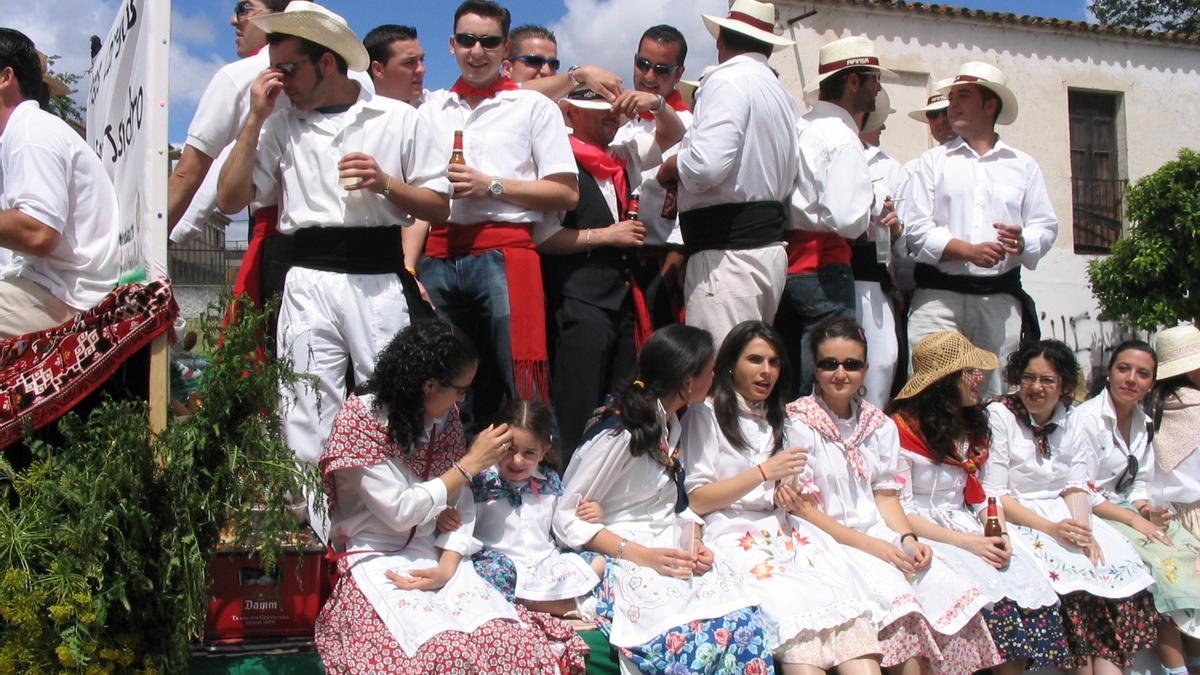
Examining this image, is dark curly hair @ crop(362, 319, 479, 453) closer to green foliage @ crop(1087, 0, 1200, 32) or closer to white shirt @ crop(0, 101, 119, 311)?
white shirt @ crop(0, 101, 119, 311)

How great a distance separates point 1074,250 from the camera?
51.4 ft

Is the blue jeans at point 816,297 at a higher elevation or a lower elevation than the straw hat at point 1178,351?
higher

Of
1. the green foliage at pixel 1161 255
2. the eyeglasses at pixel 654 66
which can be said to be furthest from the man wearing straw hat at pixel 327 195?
the green foliage at pixel 1161 255

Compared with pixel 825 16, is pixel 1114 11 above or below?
above

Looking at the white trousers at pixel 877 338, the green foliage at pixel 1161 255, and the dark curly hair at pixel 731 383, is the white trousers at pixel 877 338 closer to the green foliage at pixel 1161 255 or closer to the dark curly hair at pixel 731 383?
the dark curly hair at pixel 731 383

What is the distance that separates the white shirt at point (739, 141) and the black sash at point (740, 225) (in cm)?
4

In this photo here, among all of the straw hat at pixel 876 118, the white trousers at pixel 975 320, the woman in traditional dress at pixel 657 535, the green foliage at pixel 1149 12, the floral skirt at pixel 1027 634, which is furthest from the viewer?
the green foliage at pixel 1149 12

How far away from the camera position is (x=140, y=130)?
3.52m

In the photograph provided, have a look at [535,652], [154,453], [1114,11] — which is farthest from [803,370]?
[1114,11]

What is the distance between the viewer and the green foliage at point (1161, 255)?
13.0m

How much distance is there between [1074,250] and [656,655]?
1392 cm

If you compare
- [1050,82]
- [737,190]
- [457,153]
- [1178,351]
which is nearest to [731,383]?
[737,190]

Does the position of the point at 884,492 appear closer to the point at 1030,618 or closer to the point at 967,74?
the point at 1030,618

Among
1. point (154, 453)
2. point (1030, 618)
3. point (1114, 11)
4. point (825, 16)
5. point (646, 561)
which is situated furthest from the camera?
point (1114, 11)
